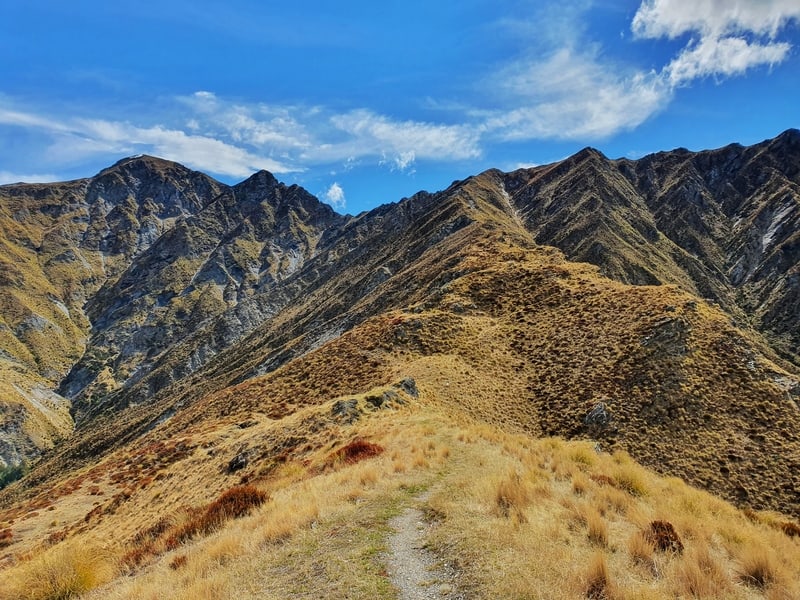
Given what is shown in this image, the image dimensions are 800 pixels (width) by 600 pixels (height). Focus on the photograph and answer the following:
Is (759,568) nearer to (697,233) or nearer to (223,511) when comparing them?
(223,511)

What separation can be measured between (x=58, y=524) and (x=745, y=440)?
43.7 metres

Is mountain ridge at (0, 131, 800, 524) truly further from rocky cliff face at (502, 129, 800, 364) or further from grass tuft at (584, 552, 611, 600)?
grass tuft at (584, 552, 611, 600)

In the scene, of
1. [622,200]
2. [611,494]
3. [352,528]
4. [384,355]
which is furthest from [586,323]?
[622,200]

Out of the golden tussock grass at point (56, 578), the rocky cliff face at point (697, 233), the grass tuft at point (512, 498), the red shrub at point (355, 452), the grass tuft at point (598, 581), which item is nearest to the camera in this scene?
the grass tuft at point (598, 581)

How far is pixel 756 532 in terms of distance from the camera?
36.0 ft

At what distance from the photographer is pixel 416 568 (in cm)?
860

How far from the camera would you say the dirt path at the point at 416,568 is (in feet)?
25.2

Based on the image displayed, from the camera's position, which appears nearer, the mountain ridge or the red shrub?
the red shrub

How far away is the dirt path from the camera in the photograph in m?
7.69

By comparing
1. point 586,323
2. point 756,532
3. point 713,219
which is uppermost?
point 713,219

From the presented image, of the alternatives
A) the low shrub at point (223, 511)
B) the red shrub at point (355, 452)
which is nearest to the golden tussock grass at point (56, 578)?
the low shrub at point (223, 511)

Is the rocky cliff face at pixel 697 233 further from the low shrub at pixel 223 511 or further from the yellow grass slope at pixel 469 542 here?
the low shrub at pixel 223 511

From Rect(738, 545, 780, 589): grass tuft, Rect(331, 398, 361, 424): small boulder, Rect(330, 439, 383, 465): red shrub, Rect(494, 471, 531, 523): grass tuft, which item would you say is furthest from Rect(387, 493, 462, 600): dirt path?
Rect(331, 398, 361, 424): small boulder

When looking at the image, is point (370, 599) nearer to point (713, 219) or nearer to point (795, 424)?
point (795, 424)
